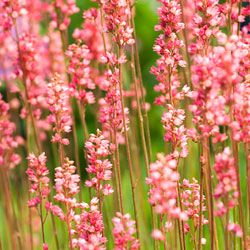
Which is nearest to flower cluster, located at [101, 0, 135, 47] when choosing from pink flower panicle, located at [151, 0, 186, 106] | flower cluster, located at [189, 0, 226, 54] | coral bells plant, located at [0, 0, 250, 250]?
coral bells plant, located at [0, 0, 250, 250]

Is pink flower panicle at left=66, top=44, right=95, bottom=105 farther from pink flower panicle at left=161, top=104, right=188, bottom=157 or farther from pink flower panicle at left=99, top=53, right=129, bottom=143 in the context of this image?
pink flower panicle at left=161, top=104, right=188, bottom=157

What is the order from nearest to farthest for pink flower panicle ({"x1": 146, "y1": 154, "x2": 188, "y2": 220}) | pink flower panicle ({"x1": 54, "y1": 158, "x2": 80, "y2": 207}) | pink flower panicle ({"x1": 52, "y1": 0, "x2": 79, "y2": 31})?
1. pink flower panicle ({"x1": 146, "y1": 154, "x2": 188, "y2": 220})
2. pink flower panicle ({"x1": 54, "y1": 158, "x2": 80, "y2": 207})
3. pink flower panicle ({"x1": 52, "y1": 0, "x2": 79, "y2": 31})

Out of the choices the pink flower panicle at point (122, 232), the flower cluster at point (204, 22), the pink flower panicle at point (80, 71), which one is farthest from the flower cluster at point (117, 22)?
the pink flower panicle at point (122, 232)

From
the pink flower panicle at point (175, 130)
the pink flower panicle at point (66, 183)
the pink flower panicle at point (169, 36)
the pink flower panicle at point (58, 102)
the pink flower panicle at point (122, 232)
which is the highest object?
the pink flower panicle at point (169, 36)

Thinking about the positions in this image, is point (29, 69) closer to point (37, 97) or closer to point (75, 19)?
point (37, 97)

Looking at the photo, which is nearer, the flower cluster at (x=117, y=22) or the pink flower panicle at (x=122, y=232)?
the pink flower panicle at (x=122, y=232)

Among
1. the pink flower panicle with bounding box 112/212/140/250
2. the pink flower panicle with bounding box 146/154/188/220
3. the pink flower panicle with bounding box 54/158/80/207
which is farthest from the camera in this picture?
the pink flower panicle with bounding box 54/158/80/207

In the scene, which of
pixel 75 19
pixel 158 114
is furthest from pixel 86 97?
pixel 75 19

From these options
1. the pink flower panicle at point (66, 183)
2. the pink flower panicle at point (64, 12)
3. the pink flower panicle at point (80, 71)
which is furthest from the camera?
the pink flower panicle at point (64, 12)

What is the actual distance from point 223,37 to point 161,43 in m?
0.43

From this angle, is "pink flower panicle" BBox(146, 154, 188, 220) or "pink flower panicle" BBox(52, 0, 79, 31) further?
"pink flower panicle" BBox(52, 0, 79, 31)

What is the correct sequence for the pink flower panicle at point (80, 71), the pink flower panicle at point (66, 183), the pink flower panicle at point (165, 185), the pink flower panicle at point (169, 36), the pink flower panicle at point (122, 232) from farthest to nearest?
the pink flower panicle at point (80, 71), the pink flower panicle at point (169, 36), the pink flower panicle at point (66, 183), the pink flower panicle at point (122, 232), the pink flower panicle at point (165, 185)

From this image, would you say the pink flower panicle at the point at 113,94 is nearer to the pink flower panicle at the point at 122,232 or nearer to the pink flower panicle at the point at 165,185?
the pink flower panicle at the point at 122,232

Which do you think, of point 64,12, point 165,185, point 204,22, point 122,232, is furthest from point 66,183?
point 64,12
